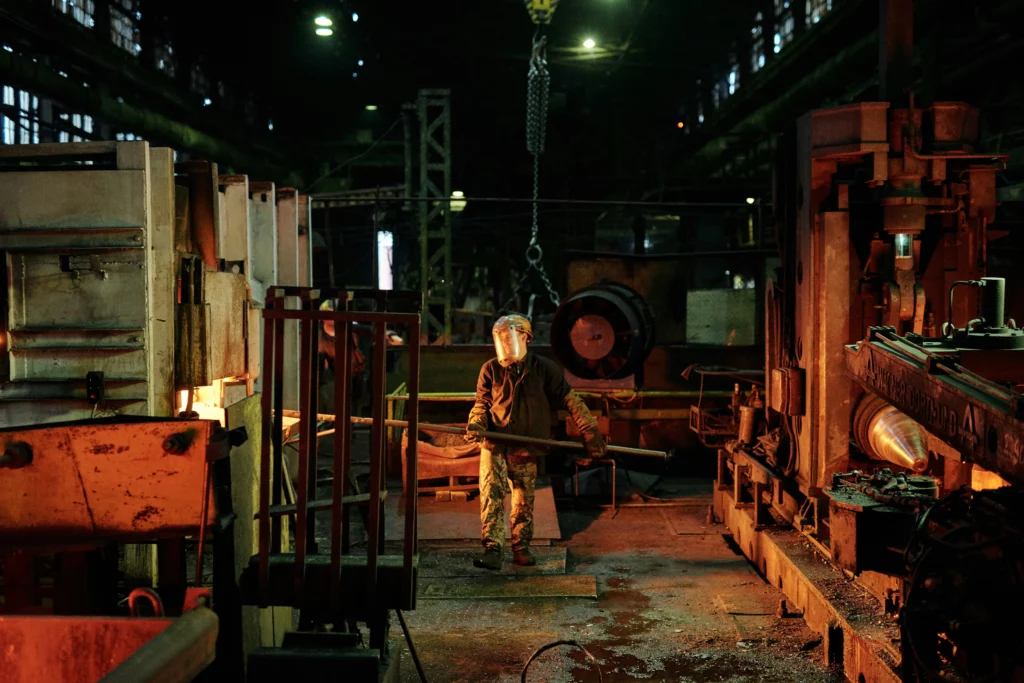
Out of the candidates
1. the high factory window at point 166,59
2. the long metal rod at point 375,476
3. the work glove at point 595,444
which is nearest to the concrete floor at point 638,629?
the work glove at point 595,444

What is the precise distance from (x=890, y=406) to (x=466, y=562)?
3.81 metres

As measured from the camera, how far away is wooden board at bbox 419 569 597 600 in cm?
652

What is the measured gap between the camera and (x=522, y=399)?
24.1 feet

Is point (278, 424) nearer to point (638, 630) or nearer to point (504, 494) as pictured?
point (638, 630)

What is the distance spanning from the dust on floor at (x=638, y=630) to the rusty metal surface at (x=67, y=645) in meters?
2.27

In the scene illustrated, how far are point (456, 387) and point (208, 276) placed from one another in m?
4.67

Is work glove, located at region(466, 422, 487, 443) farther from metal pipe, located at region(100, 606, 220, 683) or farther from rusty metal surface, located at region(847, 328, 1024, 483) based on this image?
metal pipe, located at region(100, 606, 220, 683)

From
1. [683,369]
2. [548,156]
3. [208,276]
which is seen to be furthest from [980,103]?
[548,156]

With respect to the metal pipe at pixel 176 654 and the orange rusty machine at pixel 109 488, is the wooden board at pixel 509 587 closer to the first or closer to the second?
the orange rusty machine at pixel 109 488

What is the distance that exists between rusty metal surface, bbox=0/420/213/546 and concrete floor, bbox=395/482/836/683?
227 cm

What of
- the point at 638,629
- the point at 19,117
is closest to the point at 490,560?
the point at 638,629

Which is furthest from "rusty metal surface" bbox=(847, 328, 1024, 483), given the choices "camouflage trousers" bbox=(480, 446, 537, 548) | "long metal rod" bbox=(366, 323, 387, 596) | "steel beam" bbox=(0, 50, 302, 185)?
"steel beam" bbox=(0, 50, 302, 185)

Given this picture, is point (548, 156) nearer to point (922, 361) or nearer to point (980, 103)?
point (980, 103)

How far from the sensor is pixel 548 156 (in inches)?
957
